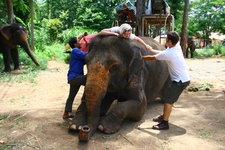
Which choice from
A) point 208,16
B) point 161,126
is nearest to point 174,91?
point 161,126

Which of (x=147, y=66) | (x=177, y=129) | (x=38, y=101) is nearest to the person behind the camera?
A: (x=177, y=129)

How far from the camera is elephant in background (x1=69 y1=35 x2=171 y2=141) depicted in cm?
368

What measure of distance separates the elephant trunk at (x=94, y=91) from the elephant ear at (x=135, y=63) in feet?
2.01

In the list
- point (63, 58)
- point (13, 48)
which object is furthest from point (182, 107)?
point (63, 58)

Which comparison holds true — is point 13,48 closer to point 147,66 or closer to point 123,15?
point 123,15

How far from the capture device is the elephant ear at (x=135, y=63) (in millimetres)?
4279

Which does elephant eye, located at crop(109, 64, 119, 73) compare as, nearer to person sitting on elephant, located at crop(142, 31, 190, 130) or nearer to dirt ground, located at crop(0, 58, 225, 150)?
person sitting on elephant, located at crop(142, 31, 190, 130)

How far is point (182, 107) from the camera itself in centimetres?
564

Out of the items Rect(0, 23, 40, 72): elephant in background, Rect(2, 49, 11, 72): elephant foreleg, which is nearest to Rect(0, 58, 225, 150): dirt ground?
Rect(2, 49, 11, 72): elephant foreleg

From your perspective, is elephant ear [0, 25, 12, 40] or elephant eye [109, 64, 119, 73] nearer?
elephant eye [109, 64, 119, 73]

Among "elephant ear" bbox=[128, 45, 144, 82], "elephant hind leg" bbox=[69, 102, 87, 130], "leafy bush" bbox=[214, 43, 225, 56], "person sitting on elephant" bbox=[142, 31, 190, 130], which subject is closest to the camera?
"elephant hind leg" bbox=[69, 102, 87, 130]

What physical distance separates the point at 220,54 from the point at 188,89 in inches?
667

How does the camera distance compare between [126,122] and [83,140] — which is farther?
[126,122]

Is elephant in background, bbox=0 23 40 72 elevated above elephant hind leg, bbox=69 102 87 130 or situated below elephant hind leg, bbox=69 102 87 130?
above
